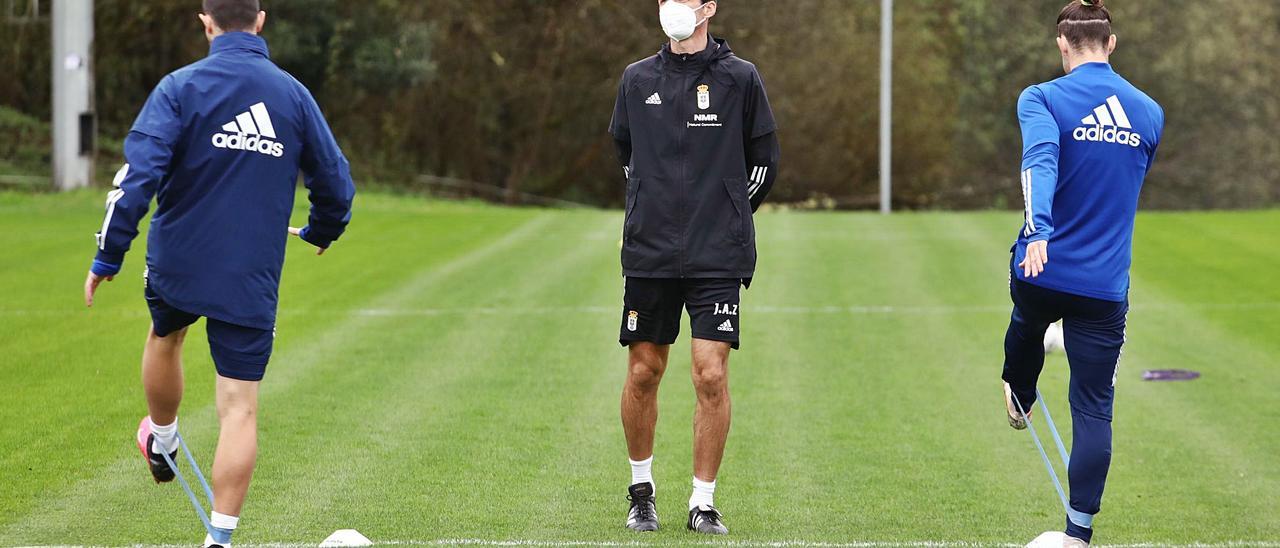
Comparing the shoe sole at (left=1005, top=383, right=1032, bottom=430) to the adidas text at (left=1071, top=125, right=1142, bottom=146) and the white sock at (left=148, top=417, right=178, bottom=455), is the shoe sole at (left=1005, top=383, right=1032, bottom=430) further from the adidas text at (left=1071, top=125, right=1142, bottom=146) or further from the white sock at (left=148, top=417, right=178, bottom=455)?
the white sock at (left=148, top=417, right=178, bottom=455)

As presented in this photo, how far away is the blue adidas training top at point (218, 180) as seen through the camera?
5328 millimetres

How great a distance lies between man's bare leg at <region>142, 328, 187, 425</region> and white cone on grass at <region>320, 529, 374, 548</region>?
81 centimetres

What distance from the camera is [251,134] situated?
5426mm

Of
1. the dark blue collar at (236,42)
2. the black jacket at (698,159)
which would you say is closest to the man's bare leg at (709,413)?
the black jacket at (698,159)

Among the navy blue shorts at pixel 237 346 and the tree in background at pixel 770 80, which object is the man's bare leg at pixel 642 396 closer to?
the navy blue shorts at pixel 237 346

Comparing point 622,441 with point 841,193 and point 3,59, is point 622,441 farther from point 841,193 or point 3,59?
point 841,193

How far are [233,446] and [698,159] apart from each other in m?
1.99

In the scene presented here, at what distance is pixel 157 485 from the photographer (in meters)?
7.14

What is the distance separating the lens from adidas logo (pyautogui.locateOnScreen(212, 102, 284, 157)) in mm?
5398

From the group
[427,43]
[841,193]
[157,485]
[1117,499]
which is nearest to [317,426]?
[157,485]

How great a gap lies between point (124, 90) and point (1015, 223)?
70.8 feet

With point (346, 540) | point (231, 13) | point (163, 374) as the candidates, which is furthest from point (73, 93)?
point (231, 13)

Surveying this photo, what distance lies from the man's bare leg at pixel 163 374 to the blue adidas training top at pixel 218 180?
49cm

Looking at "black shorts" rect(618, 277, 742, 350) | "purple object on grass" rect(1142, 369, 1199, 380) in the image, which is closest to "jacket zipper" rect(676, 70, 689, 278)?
"black shorts" rect(618, 277, 742, 350)
